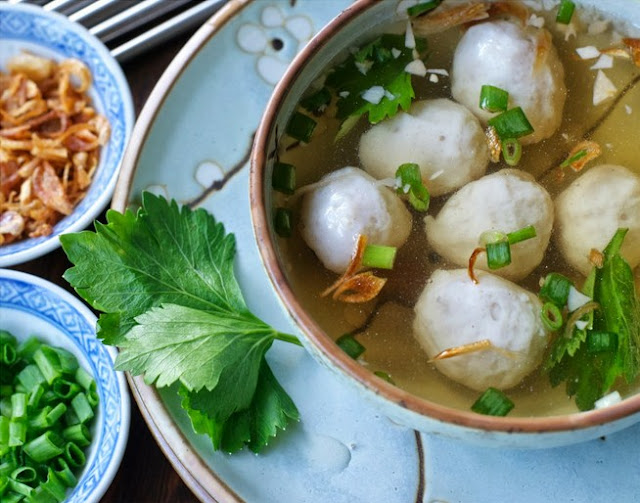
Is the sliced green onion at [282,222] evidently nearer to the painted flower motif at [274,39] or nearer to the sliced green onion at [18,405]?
the painted flower motif at [274,39]

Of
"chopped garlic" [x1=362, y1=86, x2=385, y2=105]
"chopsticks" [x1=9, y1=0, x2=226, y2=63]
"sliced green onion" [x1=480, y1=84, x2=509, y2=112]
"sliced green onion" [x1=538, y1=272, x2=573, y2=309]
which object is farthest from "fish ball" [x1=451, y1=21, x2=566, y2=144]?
"chopsticks" [x1=9, y1=0, x2=226, y2=63]

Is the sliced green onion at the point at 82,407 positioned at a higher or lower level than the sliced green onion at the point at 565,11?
lower

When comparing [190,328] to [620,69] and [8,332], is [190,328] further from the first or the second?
[620,69]

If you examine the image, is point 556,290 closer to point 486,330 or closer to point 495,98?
point 486,330

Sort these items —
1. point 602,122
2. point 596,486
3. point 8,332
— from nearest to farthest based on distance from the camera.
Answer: point 596,486
point 602,122
point 8,332

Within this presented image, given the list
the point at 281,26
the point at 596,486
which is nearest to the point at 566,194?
the point at 596,486

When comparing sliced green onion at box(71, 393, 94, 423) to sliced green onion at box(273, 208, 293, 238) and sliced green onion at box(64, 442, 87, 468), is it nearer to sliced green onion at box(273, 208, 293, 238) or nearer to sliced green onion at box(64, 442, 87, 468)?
sliced green onion at box(64, 442, 87, 468)

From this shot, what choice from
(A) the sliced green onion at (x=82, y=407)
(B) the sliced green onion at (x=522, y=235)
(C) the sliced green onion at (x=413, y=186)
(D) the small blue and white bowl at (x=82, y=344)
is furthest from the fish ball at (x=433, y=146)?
(A) the sliced green onion at (x=82, y=407)

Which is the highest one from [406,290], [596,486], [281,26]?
[281,26]
